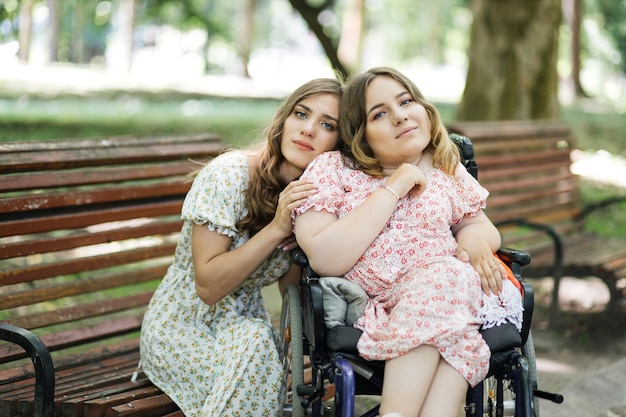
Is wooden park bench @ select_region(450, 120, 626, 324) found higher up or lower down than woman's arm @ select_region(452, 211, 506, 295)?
lower down

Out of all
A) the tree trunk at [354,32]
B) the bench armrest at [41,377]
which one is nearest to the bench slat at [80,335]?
the bench armrest at [41,377]

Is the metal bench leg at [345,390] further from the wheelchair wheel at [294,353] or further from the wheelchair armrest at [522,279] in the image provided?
the wheelchair armrest at [522,279]

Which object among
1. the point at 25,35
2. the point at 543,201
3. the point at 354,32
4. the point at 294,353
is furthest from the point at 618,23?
the point at 294,353

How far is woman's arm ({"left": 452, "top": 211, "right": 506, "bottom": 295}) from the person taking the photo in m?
2.94

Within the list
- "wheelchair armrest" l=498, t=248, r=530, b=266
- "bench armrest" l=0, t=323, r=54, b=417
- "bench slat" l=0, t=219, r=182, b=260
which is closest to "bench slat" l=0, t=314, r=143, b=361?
"bench slat" l=0, t=219, r=182, b=260

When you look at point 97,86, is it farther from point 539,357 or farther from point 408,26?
point 408,26

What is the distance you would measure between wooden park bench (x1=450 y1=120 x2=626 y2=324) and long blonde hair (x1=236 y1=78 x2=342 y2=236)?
2.54 metres

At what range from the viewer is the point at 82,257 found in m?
3.85

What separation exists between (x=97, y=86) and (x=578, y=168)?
36.2ft

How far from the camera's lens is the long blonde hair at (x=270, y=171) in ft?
10.5

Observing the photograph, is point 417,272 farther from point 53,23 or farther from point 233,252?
point 53,23

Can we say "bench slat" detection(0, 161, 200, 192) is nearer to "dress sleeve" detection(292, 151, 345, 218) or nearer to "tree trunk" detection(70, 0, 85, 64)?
"dress sleeve" detection(292, 151, 345, 218)

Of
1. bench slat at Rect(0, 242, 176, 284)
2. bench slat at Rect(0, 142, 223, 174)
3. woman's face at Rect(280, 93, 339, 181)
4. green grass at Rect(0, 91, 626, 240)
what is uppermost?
woman's face at Rect(280, 93, 339, 181)

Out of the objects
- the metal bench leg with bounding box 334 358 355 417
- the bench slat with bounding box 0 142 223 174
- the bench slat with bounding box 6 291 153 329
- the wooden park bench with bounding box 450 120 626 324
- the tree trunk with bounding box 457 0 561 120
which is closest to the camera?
the metal bench leg with bounding box 334 358 355 417
